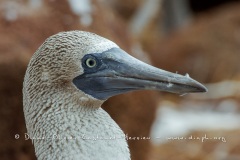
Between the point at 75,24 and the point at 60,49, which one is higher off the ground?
the point at 75,24

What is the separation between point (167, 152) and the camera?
32.2ft

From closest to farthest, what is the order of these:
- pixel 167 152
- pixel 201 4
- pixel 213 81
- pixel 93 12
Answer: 1. pixel 93 12
2. pixel 167 152
3. pixel 213 81
4. pixel 201 4

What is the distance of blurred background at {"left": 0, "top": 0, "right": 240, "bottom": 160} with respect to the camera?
A: 630cm

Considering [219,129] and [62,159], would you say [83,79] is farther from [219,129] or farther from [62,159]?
[219,129]

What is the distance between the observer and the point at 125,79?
13.4ft

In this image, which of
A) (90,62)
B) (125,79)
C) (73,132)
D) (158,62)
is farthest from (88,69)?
(158,62)

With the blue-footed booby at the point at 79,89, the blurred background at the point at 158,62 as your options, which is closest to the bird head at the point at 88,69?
the blue-footed booby at the point at 79,89

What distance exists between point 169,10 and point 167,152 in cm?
608

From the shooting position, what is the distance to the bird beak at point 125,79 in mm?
3988

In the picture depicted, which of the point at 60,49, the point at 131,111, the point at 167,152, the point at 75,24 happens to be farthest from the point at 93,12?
the point at 167,152

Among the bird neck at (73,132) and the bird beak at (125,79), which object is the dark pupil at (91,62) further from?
the bird neck at (73,132)

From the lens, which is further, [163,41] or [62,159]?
[163,41]

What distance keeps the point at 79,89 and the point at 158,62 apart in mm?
8793

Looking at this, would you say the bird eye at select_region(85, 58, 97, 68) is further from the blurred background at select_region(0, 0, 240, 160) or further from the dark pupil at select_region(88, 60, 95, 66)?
the blurred background at select_region(0, 0, 240, 160)
